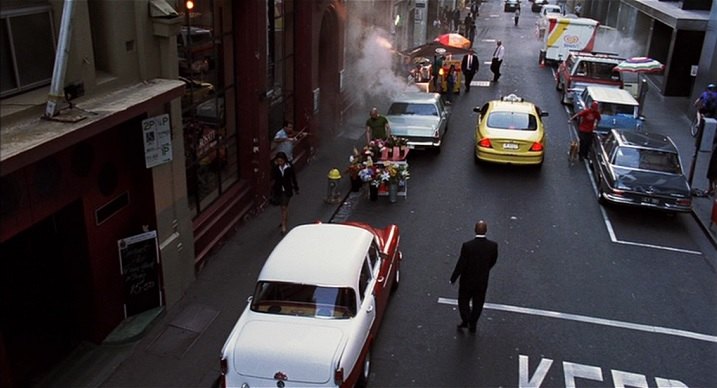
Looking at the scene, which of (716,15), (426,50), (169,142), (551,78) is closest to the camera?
(169,142)

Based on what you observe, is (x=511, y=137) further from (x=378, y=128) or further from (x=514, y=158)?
(x=378, y=128)

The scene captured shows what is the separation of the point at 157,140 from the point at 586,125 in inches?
480

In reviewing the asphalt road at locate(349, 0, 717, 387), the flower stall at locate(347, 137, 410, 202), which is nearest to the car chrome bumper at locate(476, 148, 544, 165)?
the asphalt road at locate(349, 0, 717, 387)

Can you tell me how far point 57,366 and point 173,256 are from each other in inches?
89.8

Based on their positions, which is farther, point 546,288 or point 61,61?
point 546,288

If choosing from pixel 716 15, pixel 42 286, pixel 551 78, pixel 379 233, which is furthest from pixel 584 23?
pixel 42 286

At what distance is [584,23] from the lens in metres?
32.8

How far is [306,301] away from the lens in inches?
305

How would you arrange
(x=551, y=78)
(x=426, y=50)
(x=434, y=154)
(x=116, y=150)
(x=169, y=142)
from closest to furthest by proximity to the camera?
1. (x=116, y=150)
2. (x=169, y=142)
3. (x=434, y=154)
4. (x=426, y=50)
5. (x=551, y=78)

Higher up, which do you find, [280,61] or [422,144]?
[280,61]

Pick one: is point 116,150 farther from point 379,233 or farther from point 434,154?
point 434,154

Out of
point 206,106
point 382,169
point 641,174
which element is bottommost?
point 382,169

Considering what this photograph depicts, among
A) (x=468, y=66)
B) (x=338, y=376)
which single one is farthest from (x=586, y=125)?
(x=338, y=376)

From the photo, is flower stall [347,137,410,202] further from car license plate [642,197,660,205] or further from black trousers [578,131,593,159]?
black trousers [578,131,593,159]
